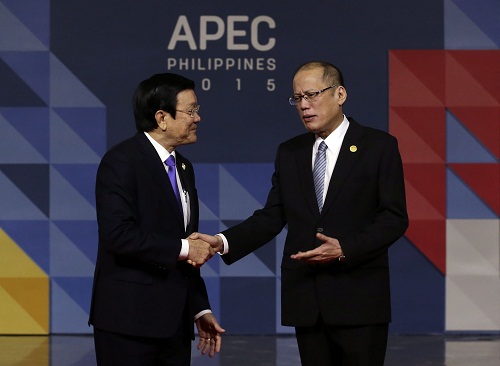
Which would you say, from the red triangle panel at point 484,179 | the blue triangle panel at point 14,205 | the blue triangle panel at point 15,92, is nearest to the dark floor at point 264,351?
the blue triangle panel at point 14,205

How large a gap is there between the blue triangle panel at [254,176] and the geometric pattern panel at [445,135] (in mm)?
882

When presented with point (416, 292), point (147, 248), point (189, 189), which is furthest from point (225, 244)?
point (416, 292)

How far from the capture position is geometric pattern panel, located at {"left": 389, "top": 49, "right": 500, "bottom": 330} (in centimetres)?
625

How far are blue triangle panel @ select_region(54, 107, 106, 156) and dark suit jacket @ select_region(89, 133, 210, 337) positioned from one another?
3.08 metres

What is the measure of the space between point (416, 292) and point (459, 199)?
0.67m

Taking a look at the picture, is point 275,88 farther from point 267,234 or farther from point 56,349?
point 267,234

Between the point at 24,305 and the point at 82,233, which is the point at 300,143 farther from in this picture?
the point at 24,305

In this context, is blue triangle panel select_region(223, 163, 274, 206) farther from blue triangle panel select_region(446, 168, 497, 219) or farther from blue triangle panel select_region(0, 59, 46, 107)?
blue triangle panel select_region(0, 59, 46, 107)

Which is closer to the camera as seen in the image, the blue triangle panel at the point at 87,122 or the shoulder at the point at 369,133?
the shoulder at the point at 369,133

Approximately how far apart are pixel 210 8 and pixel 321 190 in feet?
10.7

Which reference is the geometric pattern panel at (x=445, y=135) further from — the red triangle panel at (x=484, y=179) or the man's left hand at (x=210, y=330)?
the man's left hand at (x=210, y=330)

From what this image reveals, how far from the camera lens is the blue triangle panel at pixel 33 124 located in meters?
6.25

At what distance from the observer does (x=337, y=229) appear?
3.20 meters

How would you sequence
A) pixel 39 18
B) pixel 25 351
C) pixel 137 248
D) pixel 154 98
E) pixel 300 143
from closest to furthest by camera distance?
pixel 137 248 → pixel 154 98 → pixel 300 143 → pixel 25 351 → pixel 39 18
